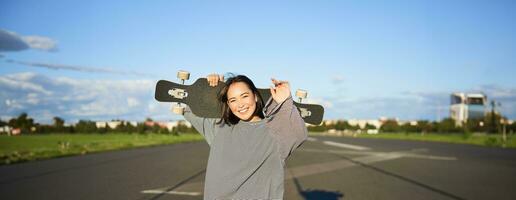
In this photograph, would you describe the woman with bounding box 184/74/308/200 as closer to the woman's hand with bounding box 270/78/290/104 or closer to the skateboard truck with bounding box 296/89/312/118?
the woman's hand with bounding box 270/78/290/104

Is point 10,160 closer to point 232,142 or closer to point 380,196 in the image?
point 380,196

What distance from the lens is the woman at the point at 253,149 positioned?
9.05 feet

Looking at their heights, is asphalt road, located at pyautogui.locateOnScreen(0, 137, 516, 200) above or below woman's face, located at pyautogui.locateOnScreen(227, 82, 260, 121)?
below

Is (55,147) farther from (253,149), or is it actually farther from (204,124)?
(253,149)

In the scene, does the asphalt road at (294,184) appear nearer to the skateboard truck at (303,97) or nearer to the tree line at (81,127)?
the skateboard truck at (303,97)

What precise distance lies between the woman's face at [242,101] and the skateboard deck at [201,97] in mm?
153

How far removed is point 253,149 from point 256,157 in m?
0.04

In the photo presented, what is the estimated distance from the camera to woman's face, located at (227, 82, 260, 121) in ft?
9.47

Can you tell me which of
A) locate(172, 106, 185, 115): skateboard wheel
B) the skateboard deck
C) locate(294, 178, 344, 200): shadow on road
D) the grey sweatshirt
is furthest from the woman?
locate(294, 178, 344, 200): shadow on road

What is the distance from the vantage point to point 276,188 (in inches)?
110

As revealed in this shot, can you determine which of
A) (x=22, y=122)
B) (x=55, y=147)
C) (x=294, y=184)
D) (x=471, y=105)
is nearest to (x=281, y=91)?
(x=294, y=184)

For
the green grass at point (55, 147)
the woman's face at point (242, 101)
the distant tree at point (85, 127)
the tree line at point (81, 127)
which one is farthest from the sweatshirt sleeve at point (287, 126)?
the distant tree at point (85, 127)

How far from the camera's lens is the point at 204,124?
3.05 metres

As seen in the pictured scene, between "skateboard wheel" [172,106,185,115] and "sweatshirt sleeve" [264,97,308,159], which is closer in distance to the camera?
"sweatshirt sleeve" [264,97,308,159]
